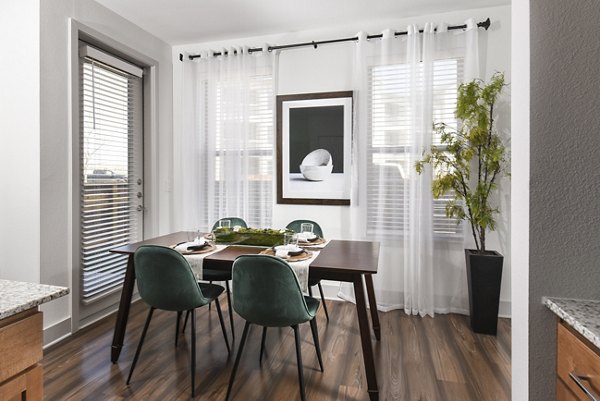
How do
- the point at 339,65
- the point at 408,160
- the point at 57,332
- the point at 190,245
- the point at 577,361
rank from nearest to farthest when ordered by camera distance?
the point at 577,361, the point at 190,245, the point at 57,332, the point at 408,160, the point at 339,65

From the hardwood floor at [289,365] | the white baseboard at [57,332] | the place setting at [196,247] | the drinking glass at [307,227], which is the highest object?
the drinking glass at [307,227]

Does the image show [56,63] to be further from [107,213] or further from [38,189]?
[107,213]

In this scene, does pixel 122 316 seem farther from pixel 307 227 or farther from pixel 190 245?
pixel 307 227

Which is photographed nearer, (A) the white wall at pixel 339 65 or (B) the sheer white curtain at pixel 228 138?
(A) the white wall at pixel 339 65

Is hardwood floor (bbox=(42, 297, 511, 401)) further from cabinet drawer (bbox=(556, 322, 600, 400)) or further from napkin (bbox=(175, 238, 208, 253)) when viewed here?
cabinet drawer (bbox=(556, 322, 600, 400))

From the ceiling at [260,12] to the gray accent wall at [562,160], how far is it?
2.23 metres

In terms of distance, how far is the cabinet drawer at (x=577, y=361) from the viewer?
0.87 metres

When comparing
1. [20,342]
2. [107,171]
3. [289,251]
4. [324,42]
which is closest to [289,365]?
[289,251]

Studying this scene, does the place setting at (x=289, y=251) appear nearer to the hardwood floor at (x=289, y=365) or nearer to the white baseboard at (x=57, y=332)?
the hardwood floor at (x=289, y=365)

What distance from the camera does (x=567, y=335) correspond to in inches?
38.9

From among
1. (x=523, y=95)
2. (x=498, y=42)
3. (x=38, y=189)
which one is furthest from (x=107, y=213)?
(x=498, y=42)

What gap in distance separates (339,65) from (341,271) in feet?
7.44

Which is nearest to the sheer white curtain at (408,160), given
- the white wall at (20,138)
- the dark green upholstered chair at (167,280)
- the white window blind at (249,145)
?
the white window blind at (249,145)

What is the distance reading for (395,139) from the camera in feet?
10.5
